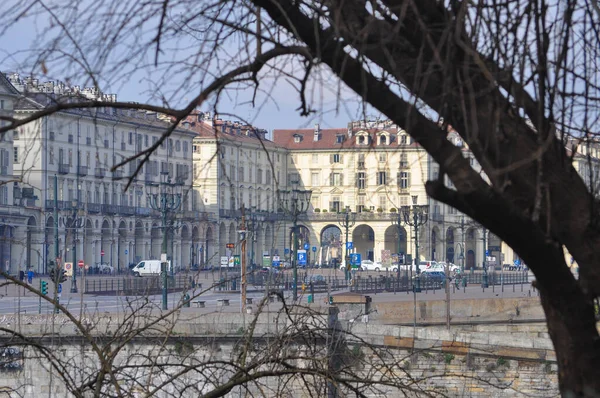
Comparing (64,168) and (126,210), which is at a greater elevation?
(64,168)

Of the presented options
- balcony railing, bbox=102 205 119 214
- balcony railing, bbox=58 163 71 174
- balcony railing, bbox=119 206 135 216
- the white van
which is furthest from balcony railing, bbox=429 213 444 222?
the white van

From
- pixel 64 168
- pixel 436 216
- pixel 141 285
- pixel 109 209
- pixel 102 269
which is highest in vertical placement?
pixel 64 168

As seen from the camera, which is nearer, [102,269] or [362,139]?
[362,139]

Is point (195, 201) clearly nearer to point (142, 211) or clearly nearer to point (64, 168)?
point (142, 211)

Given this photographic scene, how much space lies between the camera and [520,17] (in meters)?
3.71

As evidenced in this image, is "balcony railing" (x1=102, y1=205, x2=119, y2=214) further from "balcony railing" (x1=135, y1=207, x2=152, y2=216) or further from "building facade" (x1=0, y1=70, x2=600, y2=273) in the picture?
"balcony railing" (x1=135, y1=207, x2=152, y2=216)

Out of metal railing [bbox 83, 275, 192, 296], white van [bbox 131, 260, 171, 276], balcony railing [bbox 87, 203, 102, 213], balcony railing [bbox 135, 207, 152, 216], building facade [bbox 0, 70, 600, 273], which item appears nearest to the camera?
building facade [bbox 0, 70, 600, 273]

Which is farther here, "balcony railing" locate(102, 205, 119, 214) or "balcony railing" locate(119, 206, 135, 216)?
"balcony railing" locate(119, 206, 135, 216)

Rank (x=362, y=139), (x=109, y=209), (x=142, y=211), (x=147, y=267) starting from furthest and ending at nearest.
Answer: (x=142, y=211) < (x=109, y=209) < (x=147, y=267) < (x=362, y=139)

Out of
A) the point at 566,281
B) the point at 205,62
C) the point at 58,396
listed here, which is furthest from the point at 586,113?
the point at 58,396

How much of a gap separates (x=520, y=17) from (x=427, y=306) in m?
33.9

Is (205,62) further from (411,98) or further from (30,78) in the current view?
(411,98)

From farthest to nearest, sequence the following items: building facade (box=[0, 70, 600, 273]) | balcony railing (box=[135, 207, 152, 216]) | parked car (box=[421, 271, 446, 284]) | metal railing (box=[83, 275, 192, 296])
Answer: balcony railing (box=[135, 207, 152, 216]) → parked car (box=[421, 271, 446, 284]) → metal railing (box=[83, 275, 192, 296]) → building facade (box=[0, 70, 600, 273])

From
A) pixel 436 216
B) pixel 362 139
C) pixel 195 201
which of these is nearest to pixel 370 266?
pixel 436 216
